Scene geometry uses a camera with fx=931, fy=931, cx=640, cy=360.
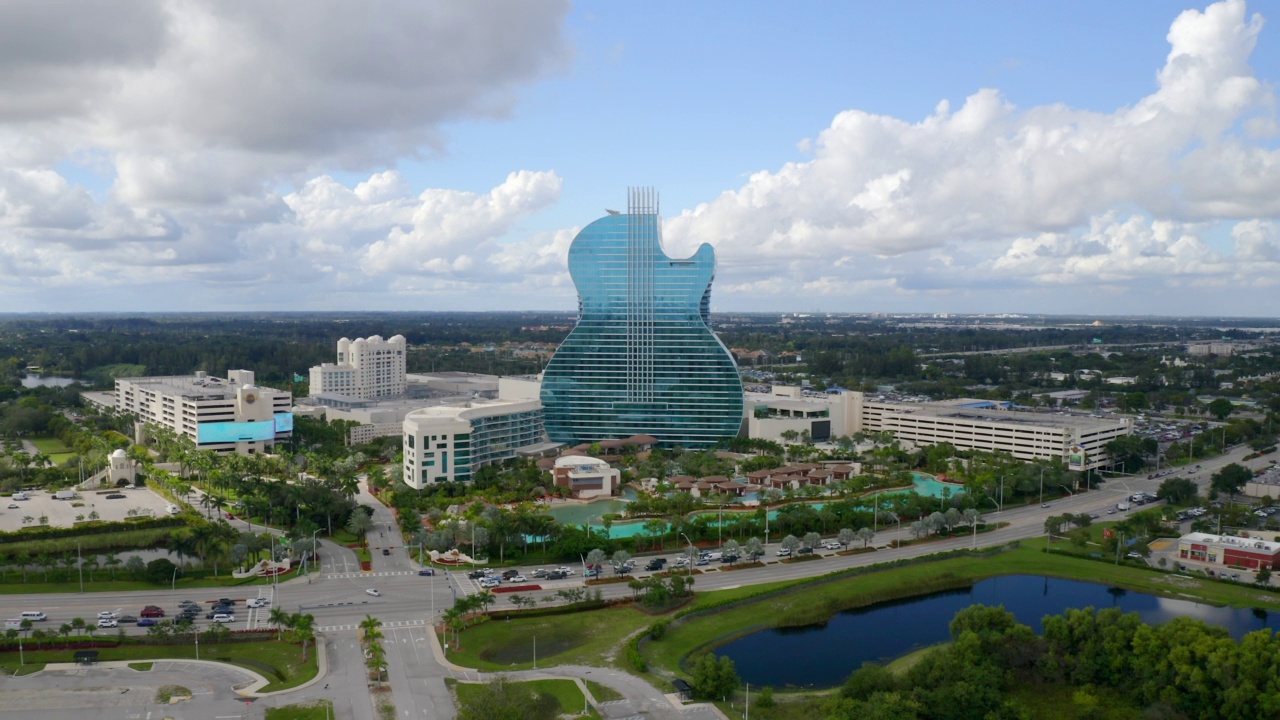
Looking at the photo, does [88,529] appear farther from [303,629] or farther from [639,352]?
[639,352]

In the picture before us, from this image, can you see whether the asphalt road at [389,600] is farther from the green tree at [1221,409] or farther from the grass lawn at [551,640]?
the green tree at [1221,409]

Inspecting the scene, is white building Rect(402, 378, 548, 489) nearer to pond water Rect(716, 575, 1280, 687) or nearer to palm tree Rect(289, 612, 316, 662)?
palm tree Rect(289, 612, 316, 662)

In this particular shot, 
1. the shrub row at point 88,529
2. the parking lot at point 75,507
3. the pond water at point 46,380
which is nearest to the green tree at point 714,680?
the shrub row at point 88,529

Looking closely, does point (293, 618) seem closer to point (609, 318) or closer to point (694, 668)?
point (694, 668)

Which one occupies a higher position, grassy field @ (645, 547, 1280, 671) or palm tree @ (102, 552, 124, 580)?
→ palm tree @ (102, 552, 124, 580)

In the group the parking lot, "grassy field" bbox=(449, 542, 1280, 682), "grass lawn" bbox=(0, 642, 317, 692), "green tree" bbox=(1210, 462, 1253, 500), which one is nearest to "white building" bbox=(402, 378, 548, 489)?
the parking lot

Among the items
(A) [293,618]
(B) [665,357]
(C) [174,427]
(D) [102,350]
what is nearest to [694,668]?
(A) [293,618]
